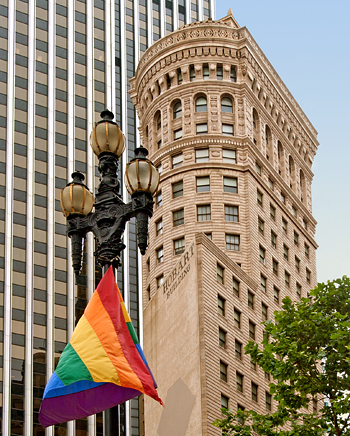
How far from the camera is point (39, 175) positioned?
111 m

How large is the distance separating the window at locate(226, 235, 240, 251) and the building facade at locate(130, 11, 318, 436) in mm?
102

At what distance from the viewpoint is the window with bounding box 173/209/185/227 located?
240 ft

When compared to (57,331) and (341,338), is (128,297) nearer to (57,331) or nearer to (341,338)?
(57,331)

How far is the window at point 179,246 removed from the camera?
71812mm

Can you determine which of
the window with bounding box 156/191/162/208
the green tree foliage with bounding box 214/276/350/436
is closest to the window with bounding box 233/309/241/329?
the window with bounding box 156/191/162/208

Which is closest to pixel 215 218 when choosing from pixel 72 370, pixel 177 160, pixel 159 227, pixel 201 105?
pixel 159 227

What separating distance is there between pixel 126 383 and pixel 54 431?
82.1 m

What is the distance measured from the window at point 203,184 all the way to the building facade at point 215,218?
107mm

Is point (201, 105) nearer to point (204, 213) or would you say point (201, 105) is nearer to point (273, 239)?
point (204, 213)

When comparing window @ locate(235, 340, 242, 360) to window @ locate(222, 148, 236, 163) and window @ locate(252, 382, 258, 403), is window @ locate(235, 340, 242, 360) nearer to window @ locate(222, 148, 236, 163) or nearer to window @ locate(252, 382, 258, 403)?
window @ locate(252, 382, 258, 403)

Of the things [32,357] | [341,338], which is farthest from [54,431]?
[341,338]

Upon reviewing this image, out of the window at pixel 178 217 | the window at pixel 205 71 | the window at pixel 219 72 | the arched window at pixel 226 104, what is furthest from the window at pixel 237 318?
the window at pixel 219 72

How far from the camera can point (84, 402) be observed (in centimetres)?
2055

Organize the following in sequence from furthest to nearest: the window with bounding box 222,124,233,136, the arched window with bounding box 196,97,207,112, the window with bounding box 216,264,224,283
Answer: the arched window with bounding box 196,97,207,112, the window with bounding box 222,124,233,136, the window with bounding box 216,264,224,283
